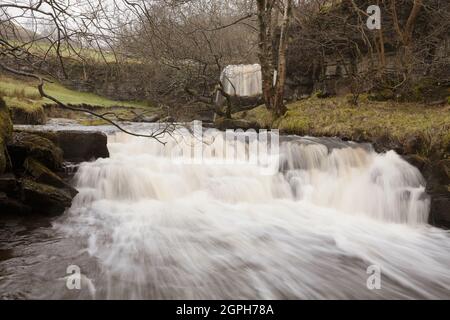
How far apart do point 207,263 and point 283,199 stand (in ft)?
10.5

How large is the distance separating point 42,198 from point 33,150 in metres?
1.06

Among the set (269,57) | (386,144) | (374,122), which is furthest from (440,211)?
(269,57)

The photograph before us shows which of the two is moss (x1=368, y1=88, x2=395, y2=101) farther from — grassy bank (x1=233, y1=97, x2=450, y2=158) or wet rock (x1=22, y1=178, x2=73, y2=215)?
wet rock (x1=22, y1=178, x2=73, y2=215)

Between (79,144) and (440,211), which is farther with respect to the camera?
(79,144)

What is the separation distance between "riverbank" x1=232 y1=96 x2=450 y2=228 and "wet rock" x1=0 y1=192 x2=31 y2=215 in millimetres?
6361

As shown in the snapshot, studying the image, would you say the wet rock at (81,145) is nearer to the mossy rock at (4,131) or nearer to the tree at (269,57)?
the mossy rock at (4,131)

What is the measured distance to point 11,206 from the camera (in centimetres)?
522

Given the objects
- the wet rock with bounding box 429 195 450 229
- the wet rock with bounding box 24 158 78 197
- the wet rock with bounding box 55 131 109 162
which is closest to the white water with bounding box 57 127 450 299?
the wet rock with bounding box 429 195 450 229

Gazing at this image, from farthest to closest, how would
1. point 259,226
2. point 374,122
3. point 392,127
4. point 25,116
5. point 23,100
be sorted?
point 23,100, point 25,116, point 374,122, point 392,127, point 259,226

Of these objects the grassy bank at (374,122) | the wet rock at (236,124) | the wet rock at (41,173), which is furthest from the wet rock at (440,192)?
the wet rock at (236,124)

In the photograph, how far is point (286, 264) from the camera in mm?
4449

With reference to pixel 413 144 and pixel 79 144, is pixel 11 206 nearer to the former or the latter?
pixel 79 144

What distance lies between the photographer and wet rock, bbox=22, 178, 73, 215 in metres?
5.32

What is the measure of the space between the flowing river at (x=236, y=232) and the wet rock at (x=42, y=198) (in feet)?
0.57
